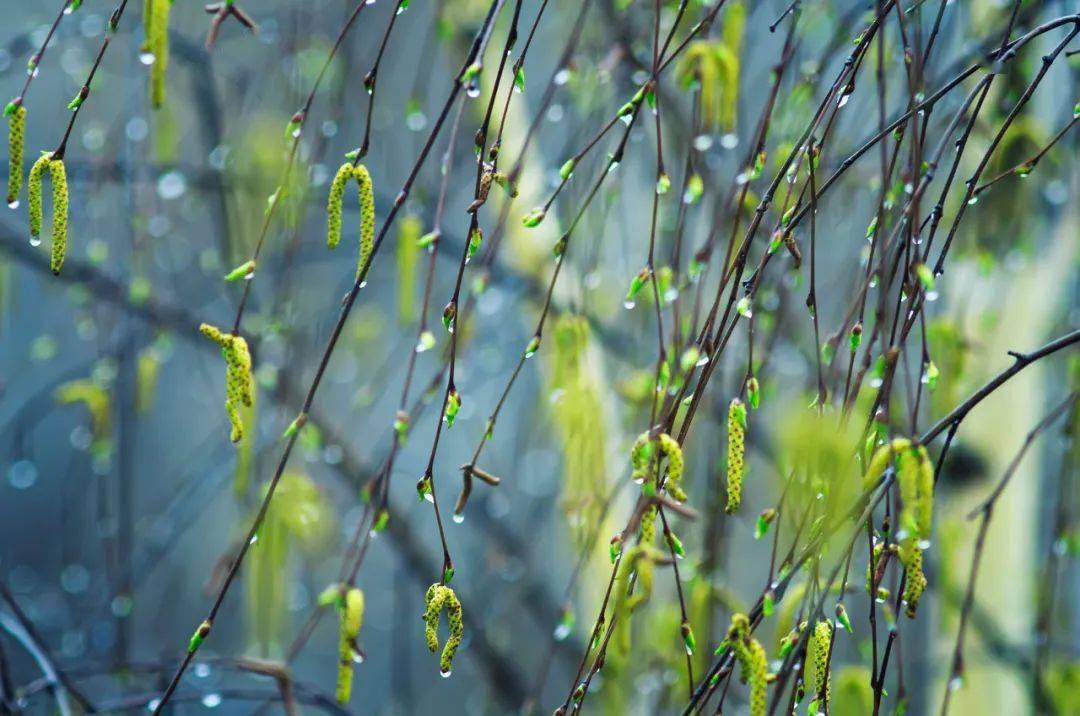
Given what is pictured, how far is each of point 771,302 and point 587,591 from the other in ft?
2.13

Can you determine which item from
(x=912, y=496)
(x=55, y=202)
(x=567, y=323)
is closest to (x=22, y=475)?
(x=567, y=323)

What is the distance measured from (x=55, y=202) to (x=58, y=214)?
14 mm

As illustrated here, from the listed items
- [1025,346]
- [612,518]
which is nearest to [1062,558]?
[1025,346]

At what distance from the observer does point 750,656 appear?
2.04ft

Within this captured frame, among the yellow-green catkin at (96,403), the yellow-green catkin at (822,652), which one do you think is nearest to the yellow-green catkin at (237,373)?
the yellow-green catkin at (822,652)

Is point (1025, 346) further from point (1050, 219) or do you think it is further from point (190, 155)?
point (190, 155)

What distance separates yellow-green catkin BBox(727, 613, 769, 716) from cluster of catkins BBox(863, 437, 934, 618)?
7cm

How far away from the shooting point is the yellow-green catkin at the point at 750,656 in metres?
0.62

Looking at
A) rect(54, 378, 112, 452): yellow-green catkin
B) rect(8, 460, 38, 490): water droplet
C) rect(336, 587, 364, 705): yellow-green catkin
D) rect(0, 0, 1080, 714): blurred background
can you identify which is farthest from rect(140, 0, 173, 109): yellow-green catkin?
rect(8, 460, 38, 490): water droplet

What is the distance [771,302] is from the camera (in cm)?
129

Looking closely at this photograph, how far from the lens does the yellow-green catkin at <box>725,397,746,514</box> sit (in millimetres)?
679

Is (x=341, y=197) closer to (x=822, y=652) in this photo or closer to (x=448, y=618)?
(x=448, y=618)

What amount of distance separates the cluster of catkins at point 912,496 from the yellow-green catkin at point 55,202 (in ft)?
1.53

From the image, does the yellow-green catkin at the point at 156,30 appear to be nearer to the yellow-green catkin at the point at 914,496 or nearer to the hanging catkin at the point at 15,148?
the hanging catkin at the point at 15,148
